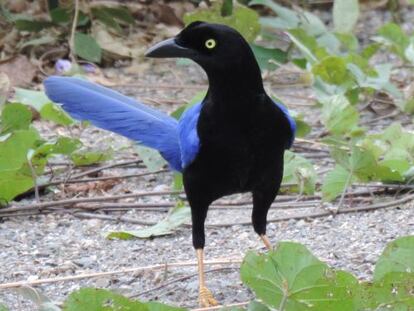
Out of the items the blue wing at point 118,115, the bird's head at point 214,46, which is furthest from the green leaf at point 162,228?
the bird's head at point 214,46

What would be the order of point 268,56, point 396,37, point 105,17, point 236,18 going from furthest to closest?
1. point 105,17
2. point 268,56
3. point 396,37
4. point 236,18

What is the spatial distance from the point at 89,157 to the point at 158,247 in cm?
81

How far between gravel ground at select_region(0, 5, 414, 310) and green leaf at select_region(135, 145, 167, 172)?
0.11m

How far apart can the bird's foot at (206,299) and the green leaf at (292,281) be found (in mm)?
392

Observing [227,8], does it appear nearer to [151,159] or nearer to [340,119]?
[340,119]

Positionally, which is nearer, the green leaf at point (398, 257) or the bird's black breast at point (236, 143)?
the green leaf at point (398, 257)

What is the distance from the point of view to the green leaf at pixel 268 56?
572 centimetres

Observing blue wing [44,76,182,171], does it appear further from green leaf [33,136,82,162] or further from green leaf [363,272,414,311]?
green leaf [363,272,414,311]

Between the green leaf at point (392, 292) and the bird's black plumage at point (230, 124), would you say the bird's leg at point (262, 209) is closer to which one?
the bird's black plumage at point (230, 124)

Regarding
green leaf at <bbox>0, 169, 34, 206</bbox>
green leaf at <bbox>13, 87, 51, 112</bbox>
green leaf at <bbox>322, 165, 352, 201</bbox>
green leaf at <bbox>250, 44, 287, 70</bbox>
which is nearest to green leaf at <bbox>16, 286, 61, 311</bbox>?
green leaf at <bbox>0, 169, 34, 206</bbox>

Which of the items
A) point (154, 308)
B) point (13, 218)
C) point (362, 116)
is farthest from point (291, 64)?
point (154, 308)

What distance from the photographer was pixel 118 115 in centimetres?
387

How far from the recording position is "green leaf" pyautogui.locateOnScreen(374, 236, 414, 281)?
3068 mm

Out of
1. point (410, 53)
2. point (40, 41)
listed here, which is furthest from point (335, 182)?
point (40, 41)
